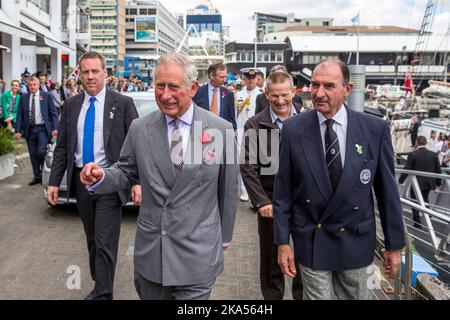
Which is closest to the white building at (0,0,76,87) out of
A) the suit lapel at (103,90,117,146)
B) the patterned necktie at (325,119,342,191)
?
the suit lapel at (103,90,117,146)

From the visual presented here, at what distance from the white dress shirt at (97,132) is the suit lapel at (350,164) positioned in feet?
6.84

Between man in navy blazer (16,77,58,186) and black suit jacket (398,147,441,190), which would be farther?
black suit jacket (398,147,441,190)

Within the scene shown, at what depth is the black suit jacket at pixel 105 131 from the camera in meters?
3.93

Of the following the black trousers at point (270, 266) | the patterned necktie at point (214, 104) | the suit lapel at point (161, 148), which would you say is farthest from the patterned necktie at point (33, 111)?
the suit lapel at point (161, 148)

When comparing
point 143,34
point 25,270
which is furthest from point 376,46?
point 25,270

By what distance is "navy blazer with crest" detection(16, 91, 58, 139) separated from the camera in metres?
8.65

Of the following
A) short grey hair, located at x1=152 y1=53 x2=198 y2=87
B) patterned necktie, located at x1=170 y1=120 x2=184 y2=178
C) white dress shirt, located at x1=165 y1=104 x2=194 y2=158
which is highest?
short grey hair, located at x1=152 y1=53 x2=198 y2=87

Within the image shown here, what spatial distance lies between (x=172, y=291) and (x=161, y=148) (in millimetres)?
857

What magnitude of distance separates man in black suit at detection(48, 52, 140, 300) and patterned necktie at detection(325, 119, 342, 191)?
6.21 ft

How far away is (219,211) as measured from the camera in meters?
2.88

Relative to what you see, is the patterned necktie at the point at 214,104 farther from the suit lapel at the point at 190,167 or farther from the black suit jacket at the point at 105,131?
the suit lapel at the point at 190,167

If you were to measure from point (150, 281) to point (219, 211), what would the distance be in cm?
59

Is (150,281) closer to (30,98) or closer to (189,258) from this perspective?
(189,258)

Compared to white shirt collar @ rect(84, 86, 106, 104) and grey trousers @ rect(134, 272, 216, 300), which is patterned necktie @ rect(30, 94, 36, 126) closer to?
white shirt collar @ rect(84, 86, 106, 104)
